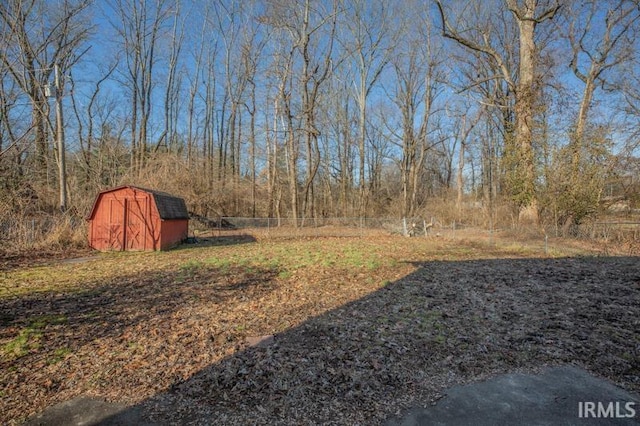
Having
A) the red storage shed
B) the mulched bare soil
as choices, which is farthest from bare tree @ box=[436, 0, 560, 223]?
the red storage shed

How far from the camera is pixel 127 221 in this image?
1415 cm

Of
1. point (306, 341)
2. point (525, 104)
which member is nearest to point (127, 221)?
point (306, 341)

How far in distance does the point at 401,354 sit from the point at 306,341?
1225 millimetres

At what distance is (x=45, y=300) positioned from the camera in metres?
6.39

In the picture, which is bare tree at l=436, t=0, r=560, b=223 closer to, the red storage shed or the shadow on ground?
the shadow on ground

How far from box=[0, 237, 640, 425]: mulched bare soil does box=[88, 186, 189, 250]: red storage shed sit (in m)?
6.55

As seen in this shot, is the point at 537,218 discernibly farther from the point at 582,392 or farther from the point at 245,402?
the point at 245,402

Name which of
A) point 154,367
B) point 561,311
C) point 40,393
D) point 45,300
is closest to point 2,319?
point 45,300

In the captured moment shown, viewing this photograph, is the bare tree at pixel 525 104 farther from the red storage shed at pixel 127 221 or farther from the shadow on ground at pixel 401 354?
the red storage shed at pixel 127 221

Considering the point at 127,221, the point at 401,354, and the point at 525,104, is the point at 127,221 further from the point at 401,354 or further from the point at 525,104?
the point at 525,104

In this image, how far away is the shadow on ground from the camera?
315 cm

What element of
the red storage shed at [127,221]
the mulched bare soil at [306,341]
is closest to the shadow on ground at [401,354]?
the mulched bare soil at [306,341]

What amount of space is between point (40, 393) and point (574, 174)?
56.9ft

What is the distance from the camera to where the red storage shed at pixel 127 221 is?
14.0 meters
